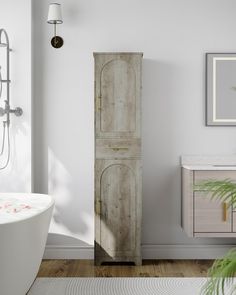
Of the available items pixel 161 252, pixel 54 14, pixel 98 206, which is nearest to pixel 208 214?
pixel 161 252

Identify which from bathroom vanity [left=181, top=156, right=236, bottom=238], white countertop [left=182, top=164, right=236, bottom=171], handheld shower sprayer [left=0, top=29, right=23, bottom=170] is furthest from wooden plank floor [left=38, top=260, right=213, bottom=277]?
handheld shower sprayer [left=0, top=29, right=23, bottom=170]

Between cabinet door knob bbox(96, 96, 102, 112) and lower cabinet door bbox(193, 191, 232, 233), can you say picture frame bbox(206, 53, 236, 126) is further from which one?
cabinet door knob bbox(96, 96, 102, 112)

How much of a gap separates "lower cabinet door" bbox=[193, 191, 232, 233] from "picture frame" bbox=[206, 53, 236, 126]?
80 cm

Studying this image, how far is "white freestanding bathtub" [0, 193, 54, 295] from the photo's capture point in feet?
8.13

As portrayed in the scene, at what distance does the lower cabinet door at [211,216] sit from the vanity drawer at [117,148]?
63 cm

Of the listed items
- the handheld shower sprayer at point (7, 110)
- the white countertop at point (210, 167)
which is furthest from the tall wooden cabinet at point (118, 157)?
the handheld shower sprayer at point (7, 110)

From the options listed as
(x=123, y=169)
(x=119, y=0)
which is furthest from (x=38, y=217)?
(x=119, y=0)

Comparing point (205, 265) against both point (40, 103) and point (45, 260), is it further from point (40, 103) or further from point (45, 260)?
point (40, 103)

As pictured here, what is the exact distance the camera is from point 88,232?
4.16m

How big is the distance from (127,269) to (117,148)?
103 cm

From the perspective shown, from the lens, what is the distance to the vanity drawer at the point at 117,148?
12.6 feet

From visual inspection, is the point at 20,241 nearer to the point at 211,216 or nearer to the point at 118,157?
the point at 118,157

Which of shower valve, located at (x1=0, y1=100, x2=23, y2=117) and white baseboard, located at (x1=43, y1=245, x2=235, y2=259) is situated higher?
shower valve, located at (x1=0, y1=100, x2=23, y2=117)

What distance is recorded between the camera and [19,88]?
13.1ft
